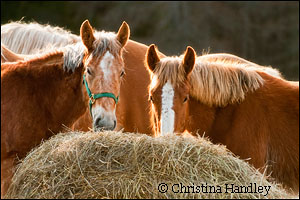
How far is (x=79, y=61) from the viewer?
4277mm

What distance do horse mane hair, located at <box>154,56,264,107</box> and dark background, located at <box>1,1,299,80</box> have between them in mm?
11434

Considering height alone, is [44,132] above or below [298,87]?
below

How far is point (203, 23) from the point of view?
16688 millimetres

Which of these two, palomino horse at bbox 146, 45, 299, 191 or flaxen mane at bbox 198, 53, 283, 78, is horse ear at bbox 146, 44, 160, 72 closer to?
palomino horse at bbox 146, 45, 299, 191

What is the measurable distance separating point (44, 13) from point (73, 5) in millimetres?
1370

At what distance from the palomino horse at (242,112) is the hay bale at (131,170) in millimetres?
906

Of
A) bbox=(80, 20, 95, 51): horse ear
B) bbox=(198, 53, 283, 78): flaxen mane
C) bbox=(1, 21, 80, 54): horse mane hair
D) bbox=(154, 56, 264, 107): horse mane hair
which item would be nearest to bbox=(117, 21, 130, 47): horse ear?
bbox=(80, 20, 95, 51): horse ear


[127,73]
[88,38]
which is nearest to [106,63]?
[88,38]

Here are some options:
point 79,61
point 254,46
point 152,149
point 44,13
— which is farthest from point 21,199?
point 254,46

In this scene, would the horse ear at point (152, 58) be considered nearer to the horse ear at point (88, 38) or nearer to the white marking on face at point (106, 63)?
the white marking on face at point (106, 63)

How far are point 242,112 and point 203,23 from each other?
12.8 metres

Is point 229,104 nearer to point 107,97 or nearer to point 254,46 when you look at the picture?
point 107,97

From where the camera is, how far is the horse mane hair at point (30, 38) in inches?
222

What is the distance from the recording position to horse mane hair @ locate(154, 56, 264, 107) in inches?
166
